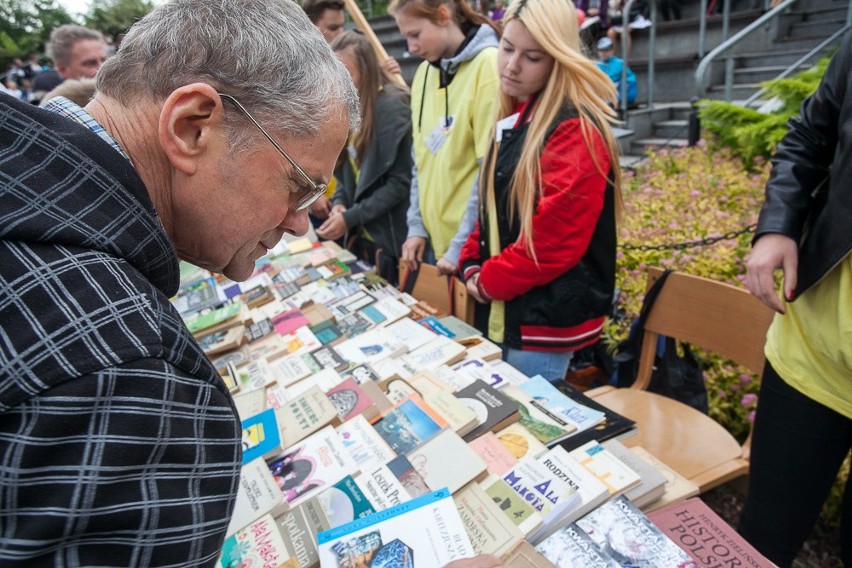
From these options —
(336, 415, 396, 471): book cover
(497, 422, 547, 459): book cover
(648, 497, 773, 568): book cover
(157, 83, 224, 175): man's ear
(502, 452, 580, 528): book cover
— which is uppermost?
(157, 83, 224, 175): man's ear

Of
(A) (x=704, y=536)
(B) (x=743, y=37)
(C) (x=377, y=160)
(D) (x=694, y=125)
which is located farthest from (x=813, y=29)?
(A) (x=704, y=536)

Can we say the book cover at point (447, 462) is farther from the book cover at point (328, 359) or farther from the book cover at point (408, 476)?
the book cover at point (328, 359)

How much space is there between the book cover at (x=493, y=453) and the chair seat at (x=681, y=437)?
2.23 feet

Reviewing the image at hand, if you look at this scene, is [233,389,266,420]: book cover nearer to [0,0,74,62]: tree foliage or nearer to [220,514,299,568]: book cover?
[220,514,299,568]: book cover

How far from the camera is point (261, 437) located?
3.58 ft

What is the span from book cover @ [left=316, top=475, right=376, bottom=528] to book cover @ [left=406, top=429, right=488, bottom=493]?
12 cm

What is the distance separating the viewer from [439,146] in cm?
217

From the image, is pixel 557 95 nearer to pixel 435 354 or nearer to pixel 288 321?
pixel 435 354

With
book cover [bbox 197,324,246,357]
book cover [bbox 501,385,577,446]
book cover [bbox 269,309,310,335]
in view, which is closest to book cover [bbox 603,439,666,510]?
book cover [bbox 501,385,577,446]

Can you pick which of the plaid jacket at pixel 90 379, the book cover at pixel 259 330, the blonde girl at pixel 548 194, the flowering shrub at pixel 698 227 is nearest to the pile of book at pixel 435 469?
the book cover at pixel 259 330

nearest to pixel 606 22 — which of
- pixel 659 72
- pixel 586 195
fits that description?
pixel 659 72

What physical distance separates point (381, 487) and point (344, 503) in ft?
0.25

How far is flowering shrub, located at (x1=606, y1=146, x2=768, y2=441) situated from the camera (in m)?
2.10

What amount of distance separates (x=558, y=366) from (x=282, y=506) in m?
1.19
